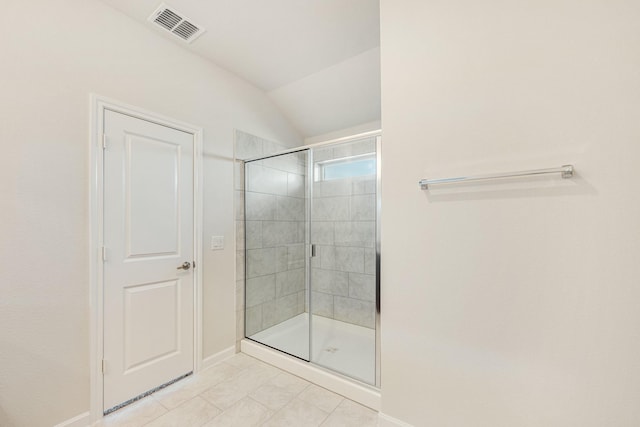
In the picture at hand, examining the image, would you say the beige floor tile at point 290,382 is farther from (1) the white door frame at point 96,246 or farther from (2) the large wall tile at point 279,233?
(2) the large wall tile at point 279,233

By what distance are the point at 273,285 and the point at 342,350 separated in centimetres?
99

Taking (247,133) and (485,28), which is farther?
(247,133)

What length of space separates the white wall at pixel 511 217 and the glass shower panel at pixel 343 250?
1102mm

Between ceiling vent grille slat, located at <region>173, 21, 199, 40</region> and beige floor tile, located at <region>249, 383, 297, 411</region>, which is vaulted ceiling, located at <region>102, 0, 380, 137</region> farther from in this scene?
beige floor tile, located at <region>249, 383, 297, 411</region>

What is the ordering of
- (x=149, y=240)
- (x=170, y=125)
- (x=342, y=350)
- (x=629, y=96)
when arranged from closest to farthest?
1. (x=629, y=96)
2. (x=149, y=240)
3. (x=170, y=125)
4. (x=342, y=350)

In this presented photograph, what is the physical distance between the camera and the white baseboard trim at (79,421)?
150 centimetres

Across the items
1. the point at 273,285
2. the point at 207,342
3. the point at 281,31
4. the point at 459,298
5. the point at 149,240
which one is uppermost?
the point at 281,31

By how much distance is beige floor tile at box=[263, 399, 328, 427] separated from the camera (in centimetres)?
160

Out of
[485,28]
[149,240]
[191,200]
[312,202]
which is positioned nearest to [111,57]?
[191,200]

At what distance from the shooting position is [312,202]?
249cm

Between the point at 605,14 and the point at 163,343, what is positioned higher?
the point at 605,14

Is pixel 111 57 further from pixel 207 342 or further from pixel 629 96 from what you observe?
pixel 629 96

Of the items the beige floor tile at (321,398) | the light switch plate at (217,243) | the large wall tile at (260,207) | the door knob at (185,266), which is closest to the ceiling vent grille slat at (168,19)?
the large wall tile at (260,207)

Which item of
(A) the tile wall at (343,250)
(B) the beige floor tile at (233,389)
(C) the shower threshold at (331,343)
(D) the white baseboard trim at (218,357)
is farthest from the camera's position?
(A) the tile wall at (343,250)
